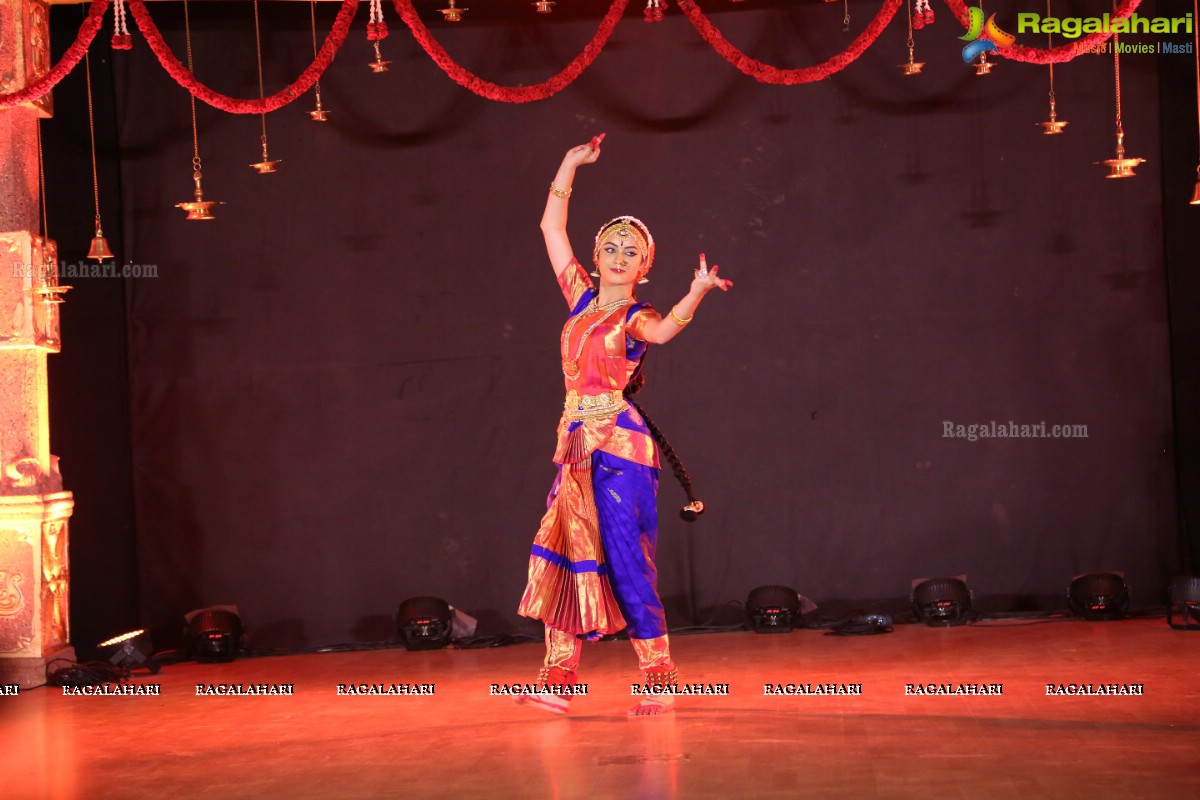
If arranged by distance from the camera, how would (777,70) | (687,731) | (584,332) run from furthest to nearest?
(777,70)
(584,332)
(687,731)

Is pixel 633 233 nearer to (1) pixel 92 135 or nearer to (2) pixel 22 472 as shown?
(2) pixel 22 472

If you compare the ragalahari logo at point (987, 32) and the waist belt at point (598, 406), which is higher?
the ragalahari logo at point (987, 32)

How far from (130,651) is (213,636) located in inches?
16.5

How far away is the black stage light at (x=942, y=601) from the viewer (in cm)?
666

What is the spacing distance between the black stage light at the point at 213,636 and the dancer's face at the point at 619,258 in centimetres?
296

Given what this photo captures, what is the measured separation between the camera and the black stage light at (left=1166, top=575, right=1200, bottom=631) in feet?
20.3

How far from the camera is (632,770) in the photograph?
4020 mm

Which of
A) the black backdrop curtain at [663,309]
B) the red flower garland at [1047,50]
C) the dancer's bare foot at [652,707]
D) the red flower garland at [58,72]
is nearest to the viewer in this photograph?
the dancer's bare foot at [652,707]

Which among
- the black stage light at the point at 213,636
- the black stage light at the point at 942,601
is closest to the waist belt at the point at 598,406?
the black stage light at the point at 942,601

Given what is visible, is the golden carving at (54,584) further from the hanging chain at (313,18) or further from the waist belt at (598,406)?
the waist belt at (598,406)

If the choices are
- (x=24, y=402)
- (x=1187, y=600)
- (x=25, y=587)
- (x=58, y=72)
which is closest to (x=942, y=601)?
(x=1187, y=600)

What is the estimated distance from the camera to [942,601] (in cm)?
666

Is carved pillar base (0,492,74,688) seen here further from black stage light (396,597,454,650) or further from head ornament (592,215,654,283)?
head ornament (592,215,654,283)

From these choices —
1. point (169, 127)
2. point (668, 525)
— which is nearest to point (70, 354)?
point (169, 127)
